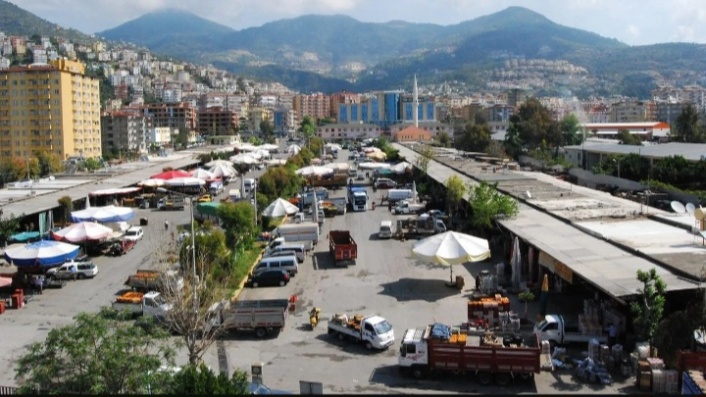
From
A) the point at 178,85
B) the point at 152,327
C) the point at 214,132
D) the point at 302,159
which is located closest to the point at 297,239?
the point at 152,327

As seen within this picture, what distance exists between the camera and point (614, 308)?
43.9 ft

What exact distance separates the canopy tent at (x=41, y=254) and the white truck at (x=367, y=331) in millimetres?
8472

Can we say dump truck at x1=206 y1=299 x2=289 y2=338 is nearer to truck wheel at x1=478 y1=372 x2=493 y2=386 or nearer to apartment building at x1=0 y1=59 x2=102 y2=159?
truck wheel at x1=478 y1=372 x2=493 y2=386

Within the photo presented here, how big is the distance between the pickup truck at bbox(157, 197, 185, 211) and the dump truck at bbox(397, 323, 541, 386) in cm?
2377

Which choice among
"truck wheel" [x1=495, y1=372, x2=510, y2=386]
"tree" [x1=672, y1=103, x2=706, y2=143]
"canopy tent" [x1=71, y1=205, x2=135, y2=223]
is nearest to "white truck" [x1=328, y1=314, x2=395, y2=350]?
"truck wheel" [x1=495, y1=372, x2=510, y2=386]

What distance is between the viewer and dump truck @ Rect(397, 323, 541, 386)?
1102 centimetres

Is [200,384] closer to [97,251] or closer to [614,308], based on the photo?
[614,308]

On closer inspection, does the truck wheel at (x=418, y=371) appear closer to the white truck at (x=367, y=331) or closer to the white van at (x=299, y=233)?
the white truck at (x=367, y=331)

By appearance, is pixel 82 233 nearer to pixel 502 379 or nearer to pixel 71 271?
pixel 71 271

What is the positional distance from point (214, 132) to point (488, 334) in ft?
342

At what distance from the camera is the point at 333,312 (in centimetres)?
1559

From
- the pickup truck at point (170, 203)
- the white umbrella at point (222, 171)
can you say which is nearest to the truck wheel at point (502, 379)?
the pickup truck at point (170, 203)

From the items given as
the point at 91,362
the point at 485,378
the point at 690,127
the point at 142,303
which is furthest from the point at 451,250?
the point at 690,127

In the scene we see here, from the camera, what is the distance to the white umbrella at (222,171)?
141ft
